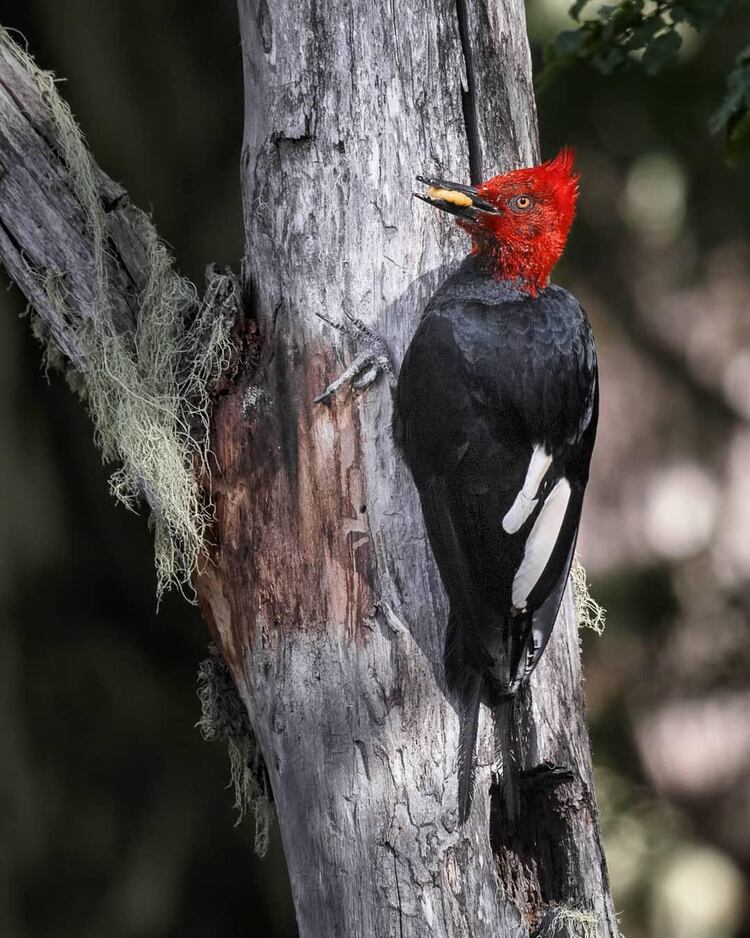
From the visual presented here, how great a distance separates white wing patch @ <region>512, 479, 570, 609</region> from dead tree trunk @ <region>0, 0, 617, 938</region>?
4.9 inches

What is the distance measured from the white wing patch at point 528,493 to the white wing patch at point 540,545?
3 cm

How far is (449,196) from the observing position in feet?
5.40

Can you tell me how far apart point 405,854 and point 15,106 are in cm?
136

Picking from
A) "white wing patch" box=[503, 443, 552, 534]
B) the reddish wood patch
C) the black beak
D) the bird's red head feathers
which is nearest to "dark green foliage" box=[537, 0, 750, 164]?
the bird's red head feathers

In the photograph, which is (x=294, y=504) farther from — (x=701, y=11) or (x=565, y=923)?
(x=701, y=11)

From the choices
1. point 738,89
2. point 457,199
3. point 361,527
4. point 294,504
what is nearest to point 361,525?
point 361,527

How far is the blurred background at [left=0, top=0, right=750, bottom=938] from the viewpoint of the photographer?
121 inches

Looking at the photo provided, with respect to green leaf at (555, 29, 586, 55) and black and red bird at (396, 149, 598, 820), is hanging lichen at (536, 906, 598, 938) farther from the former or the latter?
green leaf at (555, 29, 586, 55)

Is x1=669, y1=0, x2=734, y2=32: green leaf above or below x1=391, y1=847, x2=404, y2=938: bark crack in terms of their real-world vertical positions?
above

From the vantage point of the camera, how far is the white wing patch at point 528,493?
1.68 m

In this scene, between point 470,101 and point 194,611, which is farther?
point 194,611

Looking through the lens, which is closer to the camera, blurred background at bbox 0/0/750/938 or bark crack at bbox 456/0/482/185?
bark crack at bbox 456/0/482/185

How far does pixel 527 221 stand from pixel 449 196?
0.14 metres

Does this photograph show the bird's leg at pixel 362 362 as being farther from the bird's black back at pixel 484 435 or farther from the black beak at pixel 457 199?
the black beak at pixel 457 199
